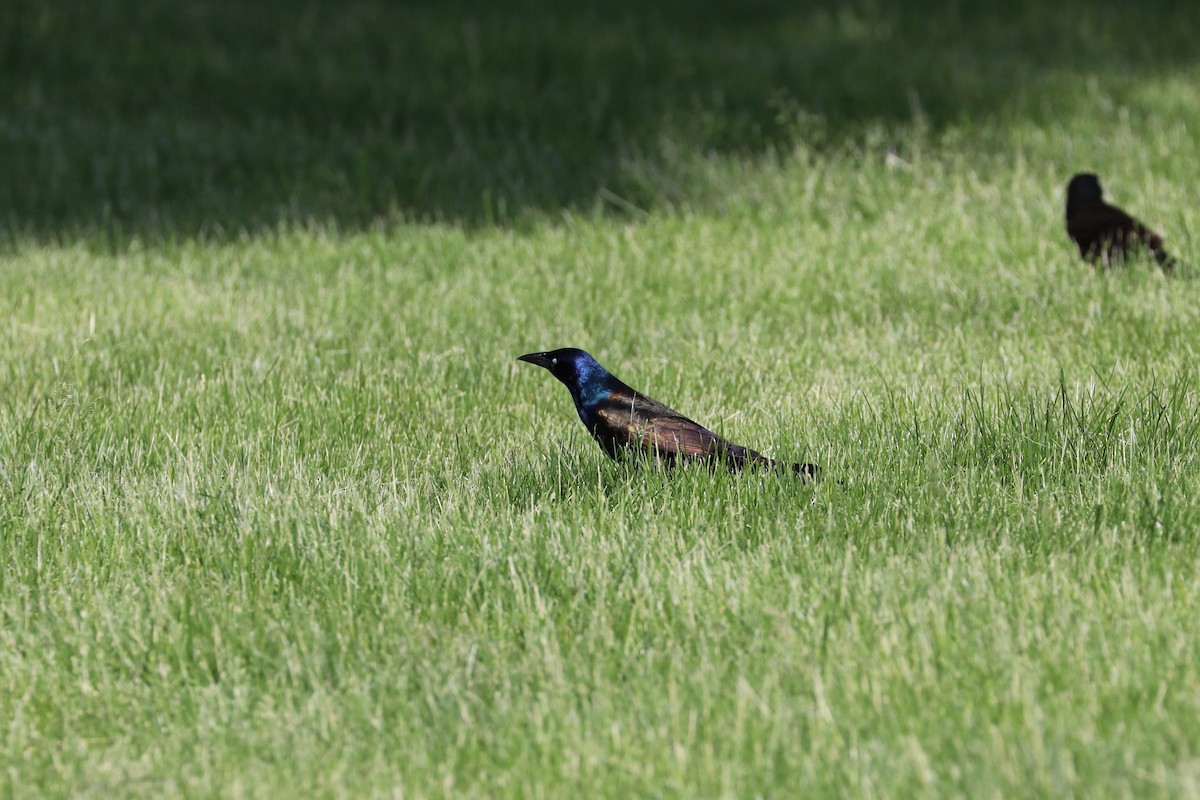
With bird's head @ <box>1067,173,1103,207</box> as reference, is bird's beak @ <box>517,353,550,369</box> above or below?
below

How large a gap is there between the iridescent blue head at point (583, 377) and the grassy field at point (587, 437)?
0.61 ft

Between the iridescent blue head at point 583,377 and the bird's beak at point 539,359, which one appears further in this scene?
the bird's beak at point 539,359

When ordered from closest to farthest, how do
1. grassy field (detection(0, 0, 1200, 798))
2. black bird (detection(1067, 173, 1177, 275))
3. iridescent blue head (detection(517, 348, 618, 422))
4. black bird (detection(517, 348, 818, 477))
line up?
grassy field (detection(0, 0, 1200, 798)), black bird (detection(517, 348, 818, 477)), iridescent blue head (detection(517, 348, 618, 422)), black bird (detection(1067, 173, 1177, 275))

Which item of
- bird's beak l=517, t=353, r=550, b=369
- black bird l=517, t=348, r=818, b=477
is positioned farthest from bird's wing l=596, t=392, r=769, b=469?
bird's beak l=517, t=353, r=550, b=369

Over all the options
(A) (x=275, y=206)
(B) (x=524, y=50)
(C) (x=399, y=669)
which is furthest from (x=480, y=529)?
(B) (x=524, y=50)

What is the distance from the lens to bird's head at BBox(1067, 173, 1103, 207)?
267 inches

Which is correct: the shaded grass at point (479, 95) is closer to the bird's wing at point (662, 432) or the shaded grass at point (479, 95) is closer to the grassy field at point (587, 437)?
the grassy field at point (587, 437)

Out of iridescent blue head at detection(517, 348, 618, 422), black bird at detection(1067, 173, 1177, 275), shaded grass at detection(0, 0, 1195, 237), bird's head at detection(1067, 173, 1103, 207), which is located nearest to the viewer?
iridescent blue head at detection(517, 348, 618, 422)

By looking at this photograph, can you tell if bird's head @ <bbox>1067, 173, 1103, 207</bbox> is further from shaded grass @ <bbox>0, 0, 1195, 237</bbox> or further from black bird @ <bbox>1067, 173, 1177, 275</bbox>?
shaded grass @ <bbox>0, 0, 1195, 237</bbox>

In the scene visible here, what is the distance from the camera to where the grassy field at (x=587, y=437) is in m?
2.72

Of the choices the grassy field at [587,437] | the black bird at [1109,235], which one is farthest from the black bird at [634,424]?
the black bird at [1109,235]

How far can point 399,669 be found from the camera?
2.97 meters

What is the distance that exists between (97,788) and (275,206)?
6.19m

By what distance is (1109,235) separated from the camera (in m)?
6.22
